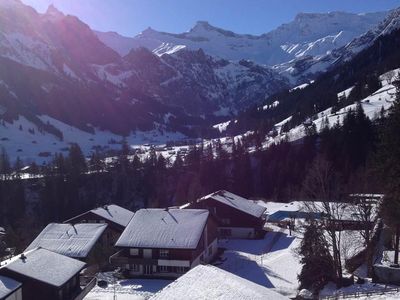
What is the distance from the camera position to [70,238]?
182ft

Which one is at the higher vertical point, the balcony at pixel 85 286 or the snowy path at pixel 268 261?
the balcony at pixel 85 286

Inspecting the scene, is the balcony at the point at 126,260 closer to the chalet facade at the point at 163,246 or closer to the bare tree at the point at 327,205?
the chalet facade at the point at 163,246

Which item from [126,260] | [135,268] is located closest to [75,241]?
[126,260]

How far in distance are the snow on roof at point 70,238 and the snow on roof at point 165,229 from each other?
14.3 ft

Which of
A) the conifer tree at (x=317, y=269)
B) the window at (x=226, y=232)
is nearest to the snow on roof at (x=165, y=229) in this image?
the conifer tree at (x=317, y=269)

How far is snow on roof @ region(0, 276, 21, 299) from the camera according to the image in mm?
31059

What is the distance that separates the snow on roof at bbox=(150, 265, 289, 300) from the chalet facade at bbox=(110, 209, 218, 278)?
25055 millimetres

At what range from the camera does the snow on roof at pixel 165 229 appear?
51156 millimetres

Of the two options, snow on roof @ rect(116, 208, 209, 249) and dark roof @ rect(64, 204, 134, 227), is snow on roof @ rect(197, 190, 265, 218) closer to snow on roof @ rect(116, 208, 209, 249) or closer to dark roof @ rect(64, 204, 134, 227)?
dark roof @ rect(64, 204, 134, 227)

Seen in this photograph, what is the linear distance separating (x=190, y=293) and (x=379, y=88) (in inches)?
5776

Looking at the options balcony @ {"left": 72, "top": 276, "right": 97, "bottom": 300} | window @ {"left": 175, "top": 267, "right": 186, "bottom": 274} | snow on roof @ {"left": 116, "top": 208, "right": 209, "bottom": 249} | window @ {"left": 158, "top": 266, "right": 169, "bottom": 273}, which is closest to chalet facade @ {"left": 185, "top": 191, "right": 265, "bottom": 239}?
snow on roof @ {"left": 116, "top": 208, "right": 209, "bottom": 249}

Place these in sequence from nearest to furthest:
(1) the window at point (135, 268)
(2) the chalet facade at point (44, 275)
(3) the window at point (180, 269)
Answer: (2) the chalet facade at point (44, 275)
(3) the window at point (180, 269)
(1) the window at point (135, 268)

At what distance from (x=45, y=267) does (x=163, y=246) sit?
15.6 meters

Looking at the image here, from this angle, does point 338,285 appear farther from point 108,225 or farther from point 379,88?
point 379,88
